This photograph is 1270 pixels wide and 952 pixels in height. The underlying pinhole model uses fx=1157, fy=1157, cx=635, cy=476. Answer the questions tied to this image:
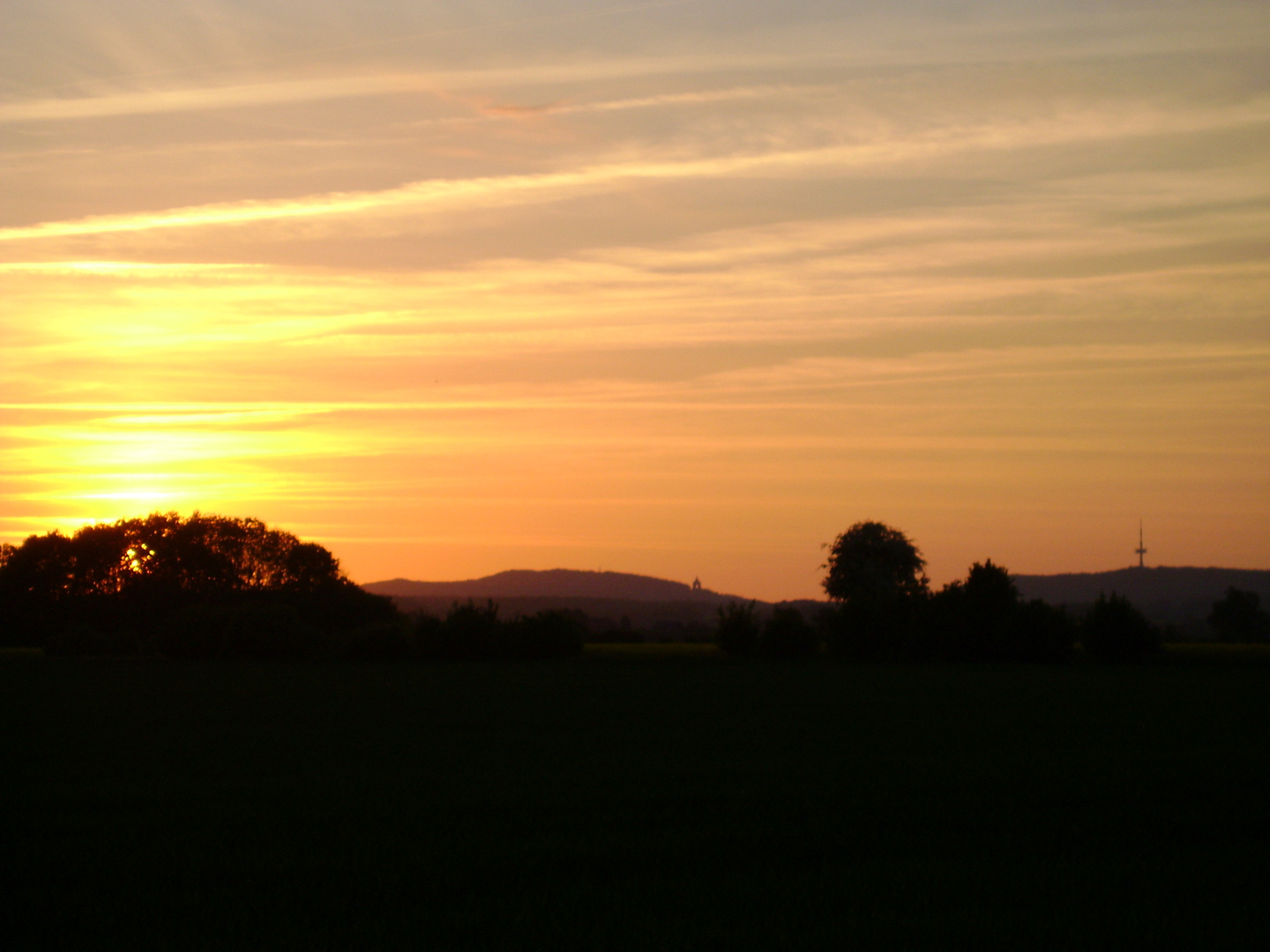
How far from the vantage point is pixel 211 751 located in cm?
2172

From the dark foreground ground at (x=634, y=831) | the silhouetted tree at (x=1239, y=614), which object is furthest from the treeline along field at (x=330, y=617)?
the dark foreground ground at (x=634, y=831)

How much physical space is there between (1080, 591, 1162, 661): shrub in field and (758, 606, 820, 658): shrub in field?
1719 centimetres

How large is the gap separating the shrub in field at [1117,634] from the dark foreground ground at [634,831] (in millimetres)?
40417

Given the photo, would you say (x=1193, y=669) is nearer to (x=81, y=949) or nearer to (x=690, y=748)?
(x=690, y=748)

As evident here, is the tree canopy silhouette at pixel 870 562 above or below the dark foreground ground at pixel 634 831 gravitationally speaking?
above

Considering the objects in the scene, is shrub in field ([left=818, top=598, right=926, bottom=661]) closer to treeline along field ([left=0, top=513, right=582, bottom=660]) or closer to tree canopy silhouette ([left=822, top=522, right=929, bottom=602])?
treeline along field ([left=0, top=513, right=582, bottom=660])

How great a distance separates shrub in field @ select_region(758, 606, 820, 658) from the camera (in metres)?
77.3

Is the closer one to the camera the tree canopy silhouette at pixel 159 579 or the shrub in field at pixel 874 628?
the shrub in field at pixel 874 628

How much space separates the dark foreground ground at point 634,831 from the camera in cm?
902

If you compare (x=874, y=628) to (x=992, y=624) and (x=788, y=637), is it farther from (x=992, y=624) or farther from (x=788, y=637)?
(x=992, y=624)

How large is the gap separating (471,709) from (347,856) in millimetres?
21366

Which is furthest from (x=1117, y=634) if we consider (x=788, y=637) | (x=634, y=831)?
(x=634, y=831)

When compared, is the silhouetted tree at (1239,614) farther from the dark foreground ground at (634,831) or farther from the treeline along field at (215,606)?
the dark foreground ground at (634,831)

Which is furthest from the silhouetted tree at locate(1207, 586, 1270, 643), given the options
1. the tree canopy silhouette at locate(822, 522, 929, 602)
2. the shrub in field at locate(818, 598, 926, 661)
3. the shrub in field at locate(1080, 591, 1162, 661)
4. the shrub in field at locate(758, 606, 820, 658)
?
the shrub in field at locate(758, 606, 820, 658)
